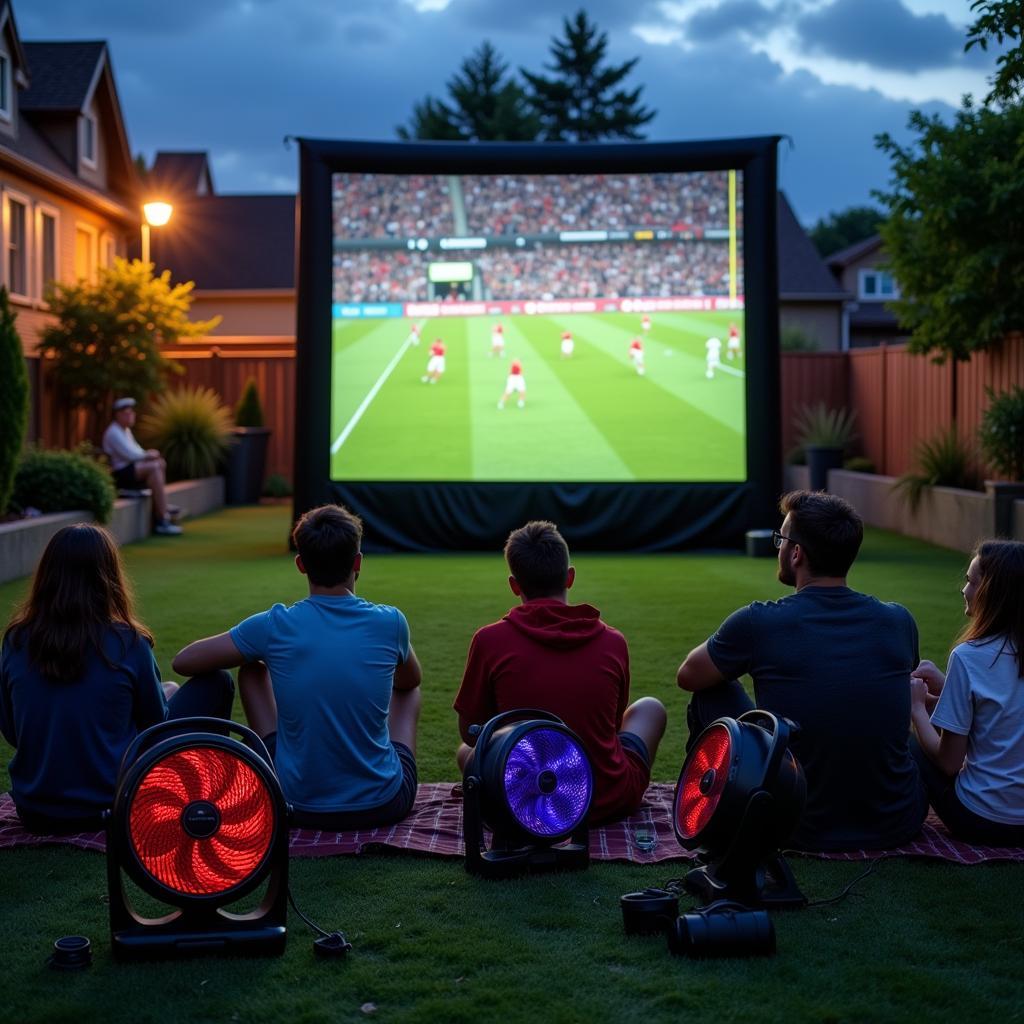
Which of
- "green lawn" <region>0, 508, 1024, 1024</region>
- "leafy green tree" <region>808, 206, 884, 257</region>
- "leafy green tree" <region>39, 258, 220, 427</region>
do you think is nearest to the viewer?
"green lawn" <region>0, 508, 1024, 1024</region>

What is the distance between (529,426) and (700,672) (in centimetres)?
975

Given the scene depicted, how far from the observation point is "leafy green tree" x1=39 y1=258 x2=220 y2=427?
18.5 meters

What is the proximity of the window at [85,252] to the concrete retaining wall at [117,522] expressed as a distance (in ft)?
16.0

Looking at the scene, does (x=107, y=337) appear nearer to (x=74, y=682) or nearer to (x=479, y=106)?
(x=74, y=682)

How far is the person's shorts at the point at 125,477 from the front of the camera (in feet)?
47.4

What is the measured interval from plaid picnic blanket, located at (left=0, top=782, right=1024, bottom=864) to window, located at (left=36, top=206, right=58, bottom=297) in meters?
17.1

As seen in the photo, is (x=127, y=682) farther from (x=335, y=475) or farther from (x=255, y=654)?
(x=335, y=475)

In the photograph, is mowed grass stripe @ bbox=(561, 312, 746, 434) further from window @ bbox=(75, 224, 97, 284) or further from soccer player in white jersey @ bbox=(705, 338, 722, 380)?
window @ bbox=(75, 224, 97, 284)

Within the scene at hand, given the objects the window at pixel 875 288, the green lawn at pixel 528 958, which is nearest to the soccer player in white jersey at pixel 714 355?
the green lawn at pixel 528 958

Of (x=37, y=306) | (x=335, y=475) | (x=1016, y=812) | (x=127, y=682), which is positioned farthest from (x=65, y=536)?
(x=37, y=306)

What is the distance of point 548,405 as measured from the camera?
13445 millimetres

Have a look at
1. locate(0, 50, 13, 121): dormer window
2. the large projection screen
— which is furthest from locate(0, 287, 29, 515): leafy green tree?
locate(0, 50, 13, 121): dormer window

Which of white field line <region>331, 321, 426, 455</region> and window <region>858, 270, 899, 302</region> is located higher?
window <region>858, 270, 899, 302</region>

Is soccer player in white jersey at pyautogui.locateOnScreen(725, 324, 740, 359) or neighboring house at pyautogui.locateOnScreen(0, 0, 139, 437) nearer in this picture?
soccer player in white jersey at pyautogui.locateOnScreen(725, 324, 740, 359)
